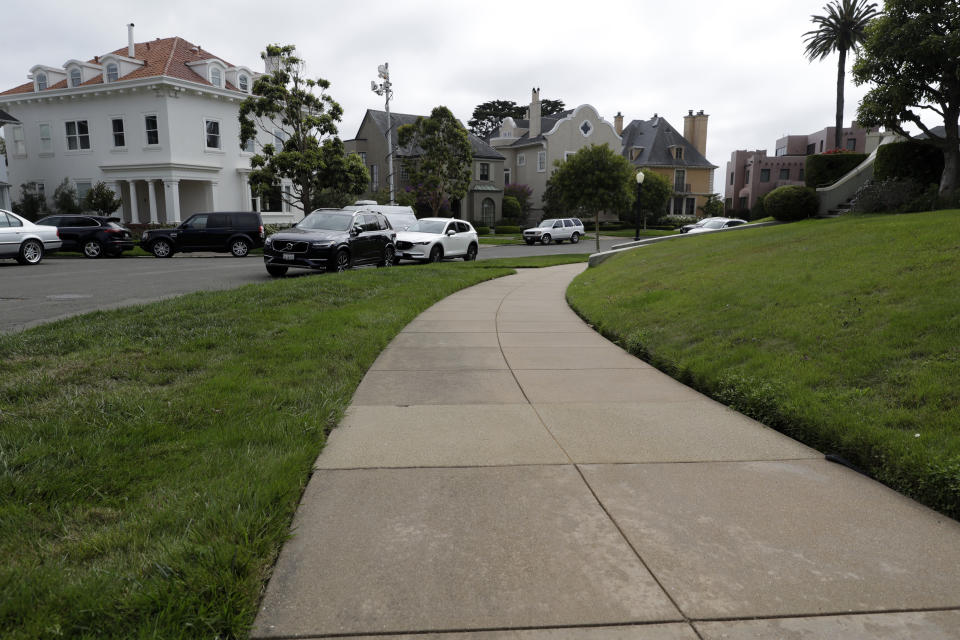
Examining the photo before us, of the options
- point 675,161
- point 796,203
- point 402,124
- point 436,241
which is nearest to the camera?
point 436,241

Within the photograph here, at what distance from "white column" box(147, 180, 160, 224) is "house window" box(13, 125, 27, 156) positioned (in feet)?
26.0

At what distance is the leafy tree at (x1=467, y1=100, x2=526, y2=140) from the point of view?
8300cm

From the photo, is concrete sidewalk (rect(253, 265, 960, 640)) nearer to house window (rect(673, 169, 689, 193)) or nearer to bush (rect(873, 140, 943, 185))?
bush (rect(873, 140, 943, 185))

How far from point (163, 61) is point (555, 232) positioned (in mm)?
24786

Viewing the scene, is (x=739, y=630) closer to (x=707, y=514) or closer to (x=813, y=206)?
(x=707, y=514)

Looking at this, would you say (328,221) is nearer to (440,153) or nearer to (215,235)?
(215,235)

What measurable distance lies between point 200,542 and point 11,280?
1565cm

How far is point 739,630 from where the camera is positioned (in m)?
2.44

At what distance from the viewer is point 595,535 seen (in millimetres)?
3137

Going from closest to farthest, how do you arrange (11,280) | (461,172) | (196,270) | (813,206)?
(11,280)
(196,270)
(813,206)
(461,172)

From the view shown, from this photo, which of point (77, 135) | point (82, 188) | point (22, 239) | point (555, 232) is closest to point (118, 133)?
point (77, 135)

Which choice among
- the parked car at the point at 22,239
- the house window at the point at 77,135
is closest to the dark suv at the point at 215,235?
the parked car at the point at 22,239

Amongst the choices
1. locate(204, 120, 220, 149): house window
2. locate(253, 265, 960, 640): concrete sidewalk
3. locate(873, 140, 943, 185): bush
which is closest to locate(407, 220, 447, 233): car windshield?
locate(873, 140, 943, 185): bush

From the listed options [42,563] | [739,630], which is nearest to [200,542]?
[42,563]
